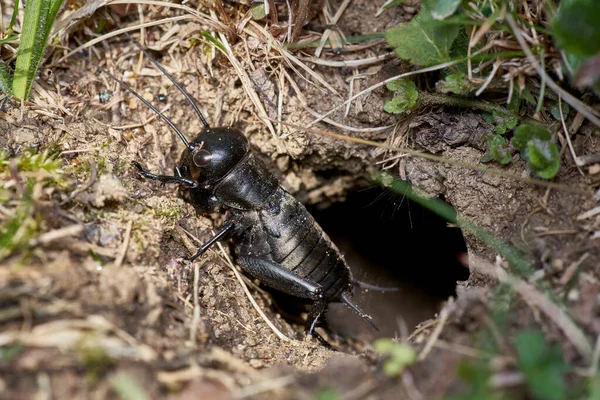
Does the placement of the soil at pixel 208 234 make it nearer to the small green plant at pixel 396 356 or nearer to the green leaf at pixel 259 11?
the small green plant at pixel 396 356

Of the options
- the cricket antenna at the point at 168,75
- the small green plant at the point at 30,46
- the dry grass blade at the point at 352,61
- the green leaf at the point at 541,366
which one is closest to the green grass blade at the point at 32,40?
the small green plant at the point at 30,46

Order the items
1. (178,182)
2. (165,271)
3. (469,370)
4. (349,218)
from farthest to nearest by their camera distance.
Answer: (349,218)
(178,182)
(165,271)
(469,370)

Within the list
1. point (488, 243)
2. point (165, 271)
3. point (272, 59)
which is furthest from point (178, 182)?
point (488, 243)

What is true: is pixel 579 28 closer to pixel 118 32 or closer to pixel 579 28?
pixel 579 28

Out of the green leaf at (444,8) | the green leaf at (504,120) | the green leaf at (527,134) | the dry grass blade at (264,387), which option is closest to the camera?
the dry grass blade at (264,387)

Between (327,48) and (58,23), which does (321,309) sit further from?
(58,23)
